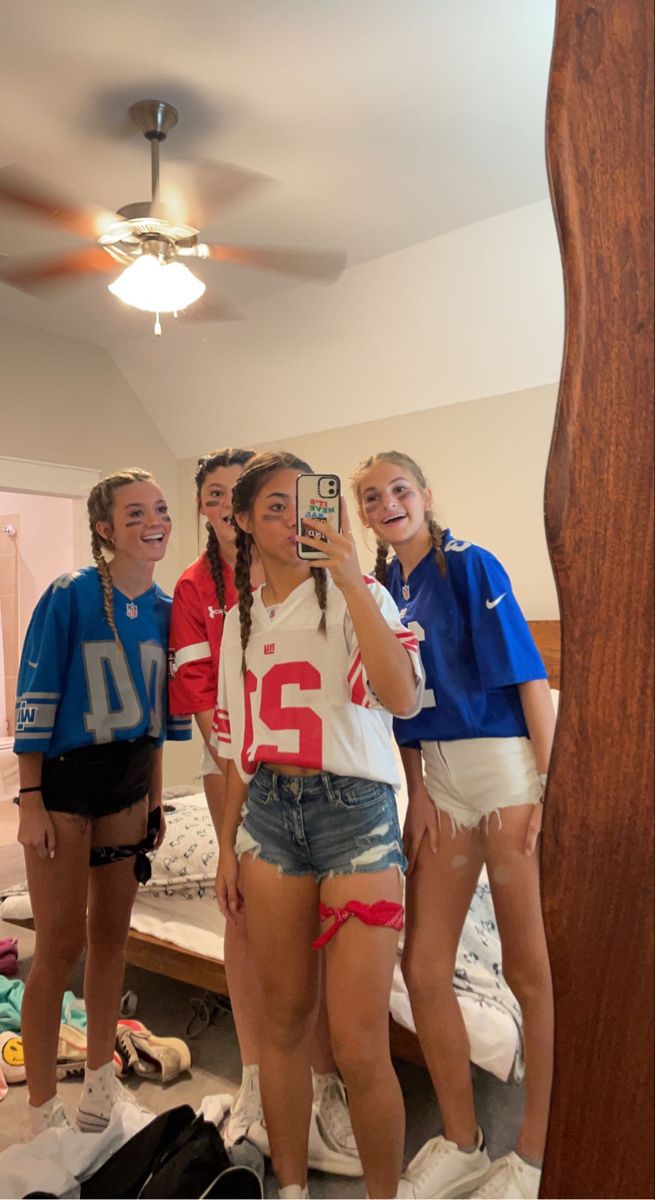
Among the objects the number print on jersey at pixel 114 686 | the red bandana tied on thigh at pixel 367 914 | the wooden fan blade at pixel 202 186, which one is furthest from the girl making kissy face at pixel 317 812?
the wooden fan blade at pixel 202 186

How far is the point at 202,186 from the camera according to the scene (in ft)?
4.17

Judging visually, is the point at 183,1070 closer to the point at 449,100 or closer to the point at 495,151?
the point at 495,151

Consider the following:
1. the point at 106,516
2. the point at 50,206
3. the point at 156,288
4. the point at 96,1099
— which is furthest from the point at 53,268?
the point at 96,1099

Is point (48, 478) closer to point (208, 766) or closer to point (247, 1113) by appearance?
point (208, 766)

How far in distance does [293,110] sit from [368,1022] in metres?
1.26

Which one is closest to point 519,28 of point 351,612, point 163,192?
point 163,192

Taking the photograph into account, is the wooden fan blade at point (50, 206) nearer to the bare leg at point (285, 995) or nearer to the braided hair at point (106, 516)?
the braided hair at point (106, 516)

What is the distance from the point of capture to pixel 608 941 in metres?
0.44

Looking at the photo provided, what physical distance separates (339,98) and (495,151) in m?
0.36

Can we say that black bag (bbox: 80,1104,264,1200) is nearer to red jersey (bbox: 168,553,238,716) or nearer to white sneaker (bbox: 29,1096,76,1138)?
white sneaker (bbox: 29,1096,76,1138)

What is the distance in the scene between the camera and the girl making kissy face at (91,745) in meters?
0.98

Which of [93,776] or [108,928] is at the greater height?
[93,776]

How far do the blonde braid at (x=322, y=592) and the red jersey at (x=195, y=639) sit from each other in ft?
0.67

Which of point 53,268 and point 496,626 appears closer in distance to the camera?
point 496,626
